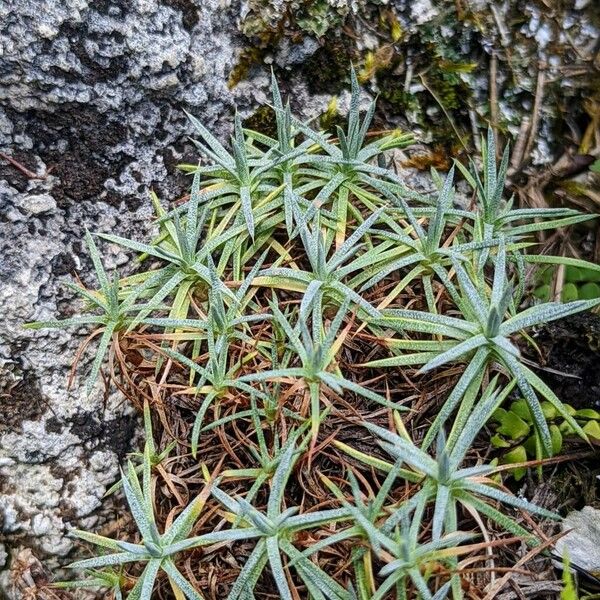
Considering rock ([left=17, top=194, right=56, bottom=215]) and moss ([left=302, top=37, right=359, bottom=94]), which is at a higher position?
moss ([left=302, top=37, right=359, bottom=94])

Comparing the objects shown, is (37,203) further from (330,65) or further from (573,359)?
(573,359)

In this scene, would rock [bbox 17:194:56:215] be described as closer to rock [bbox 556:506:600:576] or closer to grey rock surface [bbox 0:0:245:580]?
grey rock surface [bbox 0:0:245:580]

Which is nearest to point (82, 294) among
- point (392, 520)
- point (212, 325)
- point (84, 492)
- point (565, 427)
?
point (212, 325)

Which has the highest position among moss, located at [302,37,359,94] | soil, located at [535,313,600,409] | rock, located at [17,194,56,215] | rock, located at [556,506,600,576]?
moss, located at [302,37,359,94]

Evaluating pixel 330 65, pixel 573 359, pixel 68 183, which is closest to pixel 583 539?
pixel 573 359

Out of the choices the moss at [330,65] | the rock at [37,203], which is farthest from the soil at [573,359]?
the rock at [37,203]

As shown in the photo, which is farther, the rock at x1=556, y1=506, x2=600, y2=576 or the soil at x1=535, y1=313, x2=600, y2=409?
the soil at x1=535, y1=313, x2=600, y2=409

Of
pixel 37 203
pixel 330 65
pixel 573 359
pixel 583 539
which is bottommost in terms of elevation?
pixel 583 539

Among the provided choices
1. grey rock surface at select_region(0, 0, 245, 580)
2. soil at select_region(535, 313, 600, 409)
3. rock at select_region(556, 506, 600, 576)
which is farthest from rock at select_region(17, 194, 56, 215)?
rock at select_region(556, 506, 600, 576)

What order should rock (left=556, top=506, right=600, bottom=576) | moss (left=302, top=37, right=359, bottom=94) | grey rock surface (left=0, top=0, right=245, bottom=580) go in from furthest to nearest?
moss (left=302, top=37, right=359, bottom=94)
grey rock surface (left=0, top=0, right=245, bottom=580)
rock (left=556, top=506, right=600, bottom=576)
